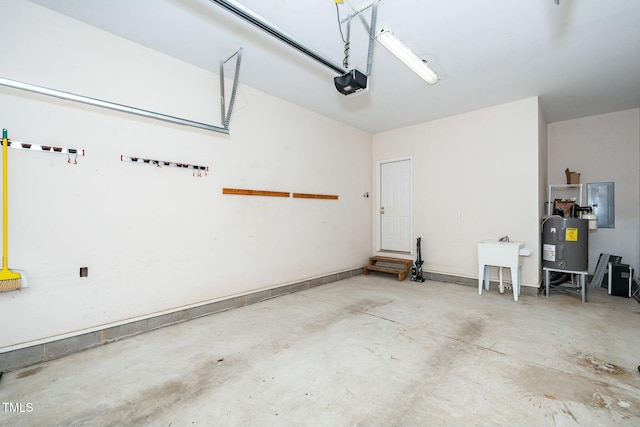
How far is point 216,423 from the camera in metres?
1.66

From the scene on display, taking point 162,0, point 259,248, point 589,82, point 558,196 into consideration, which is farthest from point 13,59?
point 558,196

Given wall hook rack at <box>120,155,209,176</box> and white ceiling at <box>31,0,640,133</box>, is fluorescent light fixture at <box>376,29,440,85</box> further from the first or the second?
wall hook rack at <box>120,155,209,176</box>

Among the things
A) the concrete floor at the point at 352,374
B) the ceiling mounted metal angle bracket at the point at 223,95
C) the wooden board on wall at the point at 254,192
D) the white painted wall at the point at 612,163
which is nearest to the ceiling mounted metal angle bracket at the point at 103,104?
the ceiling mounted metal angle bracket at the point at 223,95

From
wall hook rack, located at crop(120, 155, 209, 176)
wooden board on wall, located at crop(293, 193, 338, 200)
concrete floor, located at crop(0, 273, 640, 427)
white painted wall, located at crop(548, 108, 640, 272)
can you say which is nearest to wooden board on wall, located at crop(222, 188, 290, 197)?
wooden board on wall, located at crop(293, 193, 338, 200)

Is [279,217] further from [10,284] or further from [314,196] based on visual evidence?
[10,284]

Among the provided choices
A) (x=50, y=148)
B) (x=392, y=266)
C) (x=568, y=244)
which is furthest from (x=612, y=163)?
(x=50, y=148)

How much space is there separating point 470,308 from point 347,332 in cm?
186

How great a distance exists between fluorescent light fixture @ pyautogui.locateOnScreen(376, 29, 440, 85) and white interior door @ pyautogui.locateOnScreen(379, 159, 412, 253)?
2.54m

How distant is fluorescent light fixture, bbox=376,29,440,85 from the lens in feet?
8.76

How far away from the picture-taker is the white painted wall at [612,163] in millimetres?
4746

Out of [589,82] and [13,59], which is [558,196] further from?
[13,59]

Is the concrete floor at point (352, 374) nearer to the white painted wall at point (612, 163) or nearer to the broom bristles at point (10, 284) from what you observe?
the broom bristles at point (10, 284)

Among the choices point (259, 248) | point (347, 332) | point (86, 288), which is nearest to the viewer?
point (86, 288)

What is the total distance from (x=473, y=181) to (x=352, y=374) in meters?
4.11
